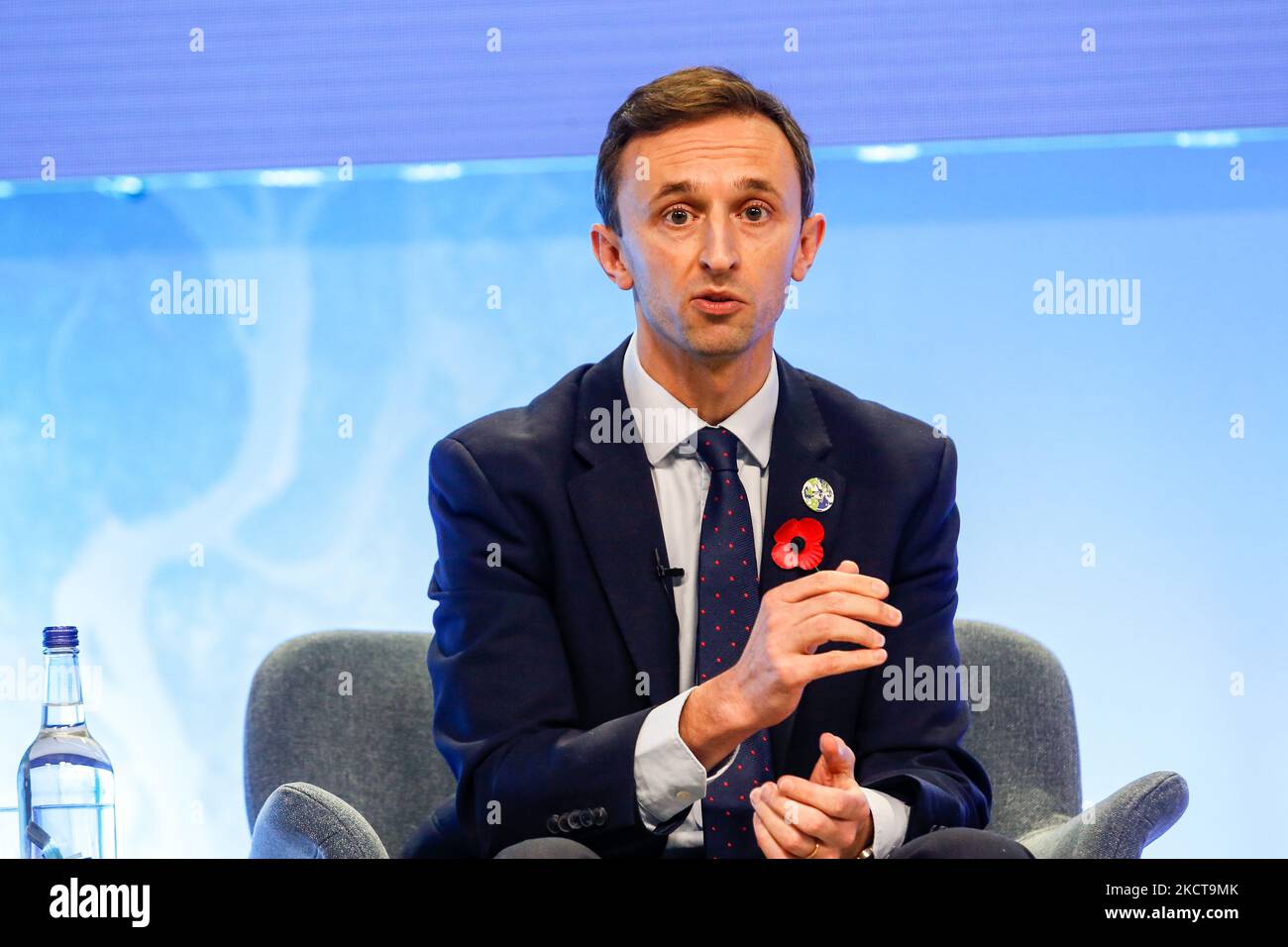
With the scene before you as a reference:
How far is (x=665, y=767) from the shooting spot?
1.89 meters

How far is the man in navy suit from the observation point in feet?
6.41

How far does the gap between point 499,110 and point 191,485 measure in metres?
1.34

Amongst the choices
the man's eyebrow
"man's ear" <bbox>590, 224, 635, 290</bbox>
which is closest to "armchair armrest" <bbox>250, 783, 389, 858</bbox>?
"man's ear" <bbox>590, 224, 635, 290</bbox>

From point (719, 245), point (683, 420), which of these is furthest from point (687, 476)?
point (719, 245)

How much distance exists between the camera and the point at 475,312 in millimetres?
3820

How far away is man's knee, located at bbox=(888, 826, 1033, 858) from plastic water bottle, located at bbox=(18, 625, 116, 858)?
1.17m

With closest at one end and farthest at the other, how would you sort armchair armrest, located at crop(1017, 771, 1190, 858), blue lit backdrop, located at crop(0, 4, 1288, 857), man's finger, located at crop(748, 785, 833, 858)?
1. man's finger, located at crop(748, 785, 833, 858)
2. armchair armrest, located at crop(1017, 771, 1190, 858)
3. blue lit backdrop, located at crop(0, 4, 1288, 857)

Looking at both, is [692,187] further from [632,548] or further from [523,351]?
[523,351]

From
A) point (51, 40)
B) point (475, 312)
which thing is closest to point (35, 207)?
point (51, 40)

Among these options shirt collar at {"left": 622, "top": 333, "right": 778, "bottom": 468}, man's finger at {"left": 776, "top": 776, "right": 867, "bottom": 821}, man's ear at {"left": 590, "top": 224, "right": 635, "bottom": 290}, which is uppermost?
man's ear at {"left": 590, "top": 224, "right": 635, "bottom": 290}

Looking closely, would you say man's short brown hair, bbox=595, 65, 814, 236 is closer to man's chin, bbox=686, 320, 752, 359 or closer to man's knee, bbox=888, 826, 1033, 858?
man's chin, bbox=686, 320, 752, 359

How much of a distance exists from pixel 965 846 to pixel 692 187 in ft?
3.55

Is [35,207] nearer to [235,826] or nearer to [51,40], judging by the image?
[51,40]

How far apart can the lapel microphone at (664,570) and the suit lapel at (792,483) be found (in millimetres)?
128
